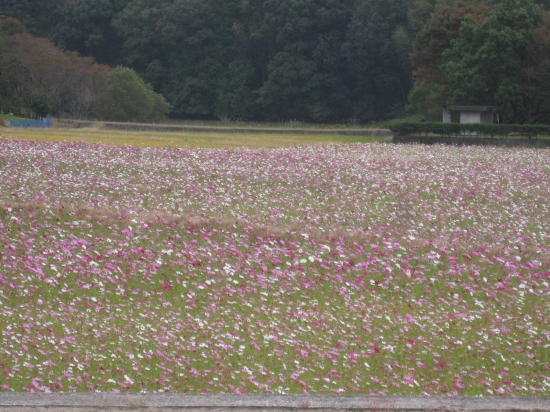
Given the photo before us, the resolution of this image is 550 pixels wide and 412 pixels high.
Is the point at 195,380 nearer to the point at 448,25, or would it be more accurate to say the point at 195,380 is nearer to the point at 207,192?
the point at 207,192

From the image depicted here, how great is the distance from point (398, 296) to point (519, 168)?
47.9 feet

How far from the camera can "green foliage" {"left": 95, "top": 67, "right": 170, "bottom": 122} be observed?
51562 millimetres

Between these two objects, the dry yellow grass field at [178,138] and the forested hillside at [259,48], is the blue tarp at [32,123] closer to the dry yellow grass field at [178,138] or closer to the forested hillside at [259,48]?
the dry yellow grass field at [178,138]

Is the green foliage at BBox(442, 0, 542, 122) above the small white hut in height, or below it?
above

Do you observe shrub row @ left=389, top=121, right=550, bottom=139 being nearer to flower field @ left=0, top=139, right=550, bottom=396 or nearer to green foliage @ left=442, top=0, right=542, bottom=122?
green foliage @ left=442, top=0, right=542, bottom=122

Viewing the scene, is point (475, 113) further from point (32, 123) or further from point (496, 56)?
point (32, 123)

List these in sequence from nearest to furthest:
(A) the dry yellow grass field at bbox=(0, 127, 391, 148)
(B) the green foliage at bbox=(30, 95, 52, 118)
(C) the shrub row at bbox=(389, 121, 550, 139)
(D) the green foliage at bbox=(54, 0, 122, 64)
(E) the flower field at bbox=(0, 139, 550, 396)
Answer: (E) the flower field at bbox=(0, 139, 550, 396)
(A) the dry yellow grass field at bbox=(0, 127, 391, 148)
(C) the shrub row at bbox=(389, 121, 550, 139)
(B) the green foliage at bbox=(30, 95, 52, 118)
(D) the green foliage at bbox=(54, 0, 122, 64)

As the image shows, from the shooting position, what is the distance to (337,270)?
37.2 ft

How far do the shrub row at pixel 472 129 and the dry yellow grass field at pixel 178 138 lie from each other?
1274 mm

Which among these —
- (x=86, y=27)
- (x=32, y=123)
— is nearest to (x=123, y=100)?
(x=32, y=123)

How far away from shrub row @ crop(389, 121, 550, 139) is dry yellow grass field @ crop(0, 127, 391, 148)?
4.18ft

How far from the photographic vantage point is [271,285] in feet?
34.5

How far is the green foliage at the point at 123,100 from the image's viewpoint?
169 feet

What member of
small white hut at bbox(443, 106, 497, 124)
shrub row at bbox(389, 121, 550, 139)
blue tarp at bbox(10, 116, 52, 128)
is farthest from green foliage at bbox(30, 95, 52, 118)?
small white hut at bbox(443, 106, 497, 124)
